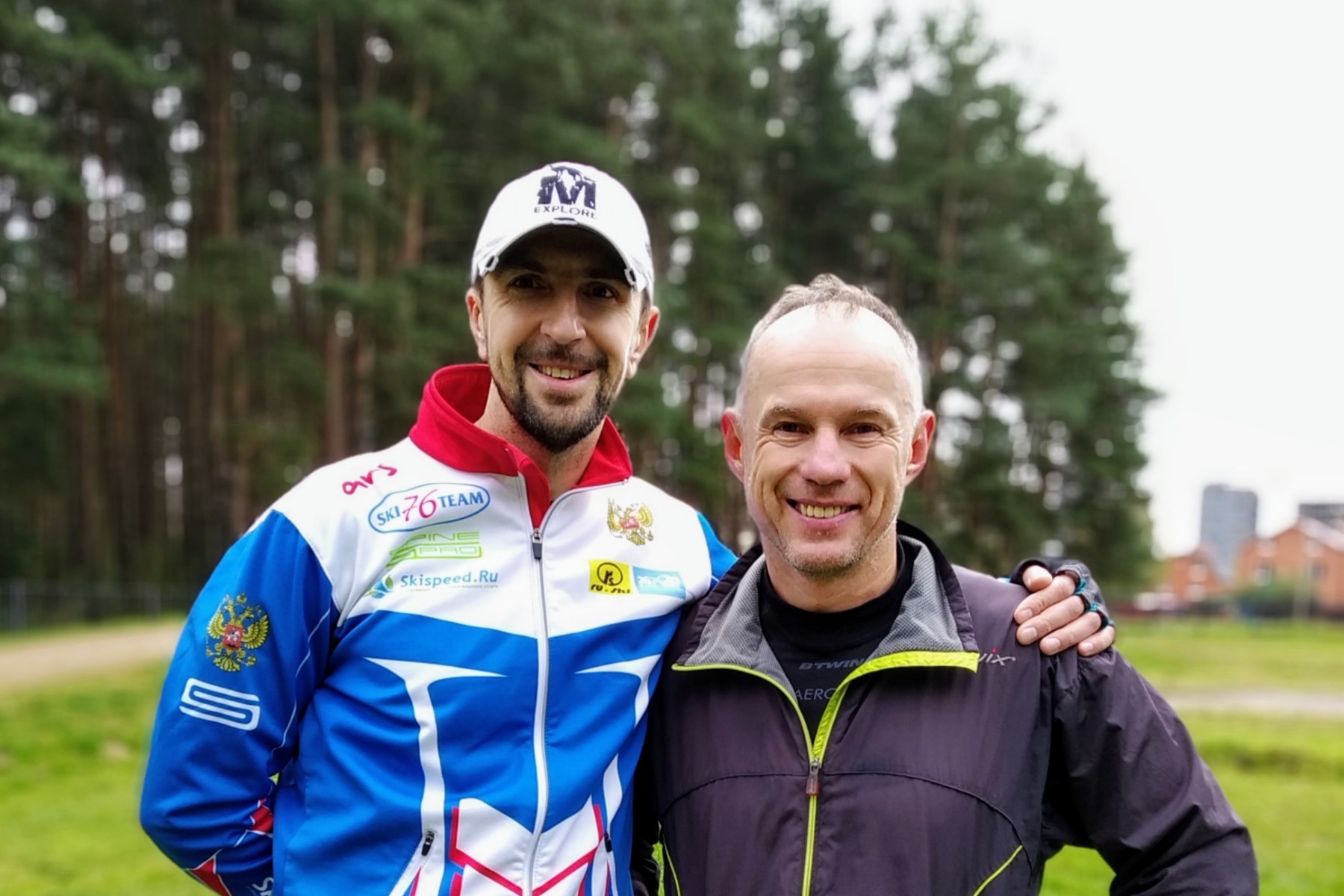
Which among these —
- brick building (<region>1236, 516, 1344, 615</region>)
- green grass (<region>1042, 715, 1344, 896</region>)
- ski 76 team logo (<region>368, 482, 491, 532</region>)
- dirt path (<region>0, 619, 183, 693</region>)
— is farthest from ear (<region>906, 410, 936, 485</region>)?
brick building (<region>1236, 516, 1344, 615</region>)

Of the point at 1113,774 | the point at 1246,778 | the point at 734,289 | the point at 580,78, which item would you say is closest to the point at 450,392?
the point at 1113,774

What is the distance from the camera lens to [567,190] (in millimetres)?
2615

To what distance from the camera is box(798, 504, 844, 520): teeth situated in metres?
2.32

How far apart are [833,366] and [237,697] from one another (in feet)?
4.61

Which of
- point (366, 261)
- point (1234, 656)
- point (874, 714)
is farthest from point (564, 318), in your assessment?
point (1234, 656)

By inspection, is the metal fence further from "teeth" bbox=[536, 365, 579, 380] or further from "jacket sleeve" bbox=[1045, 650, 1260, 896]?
"jacket sleeve" bbox=[1045, 650, 1260, 896]

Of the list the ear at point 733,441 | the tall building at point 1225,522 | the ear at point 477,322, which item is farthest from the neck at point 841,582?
the tall building at point 1225,522

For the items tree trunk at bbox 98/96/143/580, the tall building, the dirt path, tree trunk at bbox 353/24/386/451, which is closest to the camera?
the dirt path

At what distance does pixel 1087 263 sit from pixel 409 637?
33653mm

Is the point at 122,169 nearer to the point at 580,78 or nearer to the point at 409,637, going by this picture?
the point at 580,78

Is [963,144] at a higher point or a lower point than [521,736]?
higher

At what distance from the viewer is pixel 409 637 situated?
7.91 feet

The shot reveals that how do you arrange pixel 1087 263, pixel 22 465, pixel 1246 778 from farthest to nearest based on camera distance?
pixel 1087 263 → pixel 22 465 → pixel 1246 778

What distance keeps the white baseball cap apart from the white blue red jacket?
0.47 m
